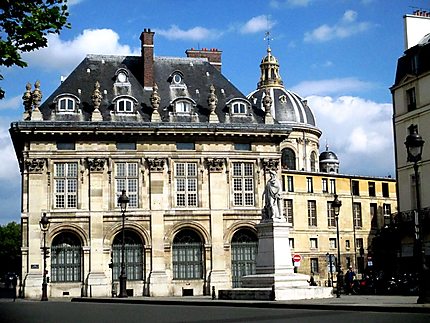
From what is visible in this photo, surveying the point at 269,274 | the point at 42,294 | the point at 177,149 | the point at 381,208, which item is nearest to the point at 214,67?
the point at 177,149

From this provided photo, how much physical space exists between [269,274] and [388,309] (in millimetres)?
9557

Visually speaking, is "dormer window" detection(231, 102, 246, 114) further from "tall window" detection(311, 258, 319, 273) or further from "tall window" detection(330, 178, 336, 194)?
"tall window" detection(330, 178, 336, 194)

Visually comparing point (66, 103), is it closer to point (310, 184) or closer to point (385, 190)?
point (310, 184)

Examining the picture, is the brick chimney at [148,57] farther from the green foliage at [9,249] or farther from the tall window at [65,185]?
the green foliage at [9,249]

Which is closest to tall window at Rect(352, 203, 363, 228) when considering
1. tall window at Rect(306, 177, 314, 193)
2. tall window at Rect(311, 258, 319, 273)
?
tall window at Rect(306, 177, 314, 193)

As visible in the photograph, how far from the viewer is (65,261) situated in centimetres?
4812

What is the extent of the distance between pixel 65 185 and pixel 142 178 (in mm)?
4823

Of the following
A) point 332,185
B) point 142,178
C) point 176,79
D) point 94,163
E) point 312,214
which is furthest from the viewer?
point 332,185

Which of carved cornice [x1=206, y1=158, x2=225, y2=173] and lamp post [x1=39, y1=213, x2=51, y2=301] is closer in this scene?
lamp post [x1=39, y1=213, x2=51, y2=301]

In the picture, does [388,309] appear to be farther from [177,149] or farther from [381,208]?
[381,208]

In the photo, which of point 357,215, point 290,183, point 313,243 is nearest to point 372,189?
point 357,215

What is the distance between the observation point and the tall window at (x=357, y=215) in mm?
82556

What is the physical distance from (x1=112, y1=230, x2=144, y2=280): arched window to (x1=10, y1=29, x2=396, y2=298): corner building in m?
0.07

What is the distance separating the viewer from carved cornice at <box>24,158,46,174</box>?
158 ft
